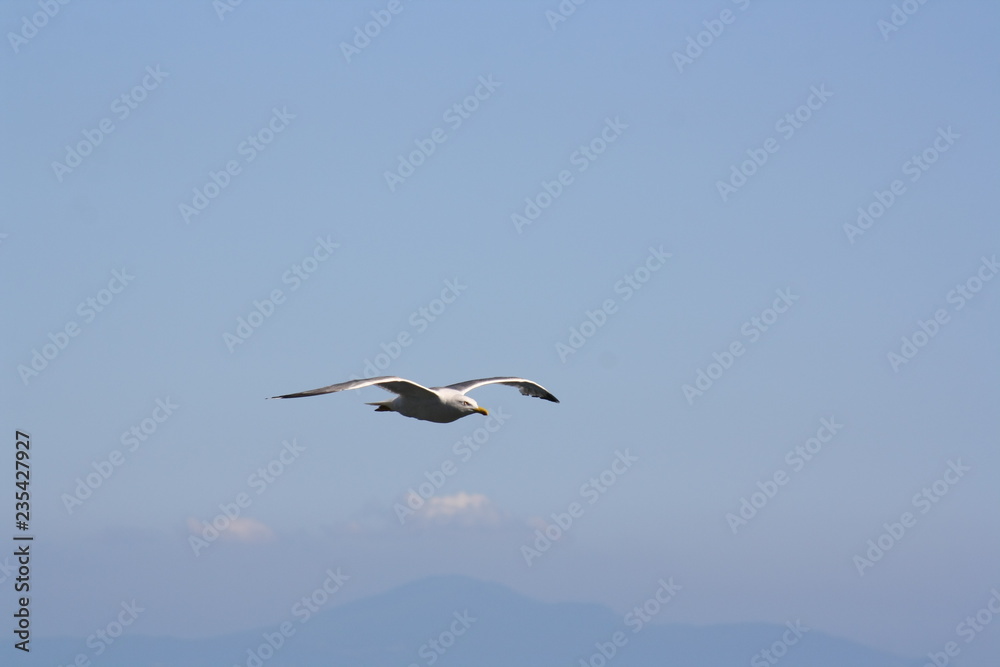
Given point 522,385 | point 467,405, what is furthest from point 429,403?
point 522,385

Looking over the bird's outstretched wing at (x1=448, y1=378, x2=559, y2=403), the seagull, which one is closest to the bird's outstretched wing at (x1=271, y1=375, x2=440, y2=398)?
the seagull

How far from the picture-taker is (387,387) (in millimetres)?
52688

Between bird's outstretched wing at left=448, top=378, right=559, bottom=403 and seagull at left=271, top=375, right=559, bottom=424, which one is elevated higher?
bird's outstretched wing at left=448, top=378, right=559, bottom=403

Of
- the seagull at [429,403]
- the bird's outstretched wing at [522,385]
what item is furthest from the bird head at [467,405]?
the bird's outstretched wing at [522,385]

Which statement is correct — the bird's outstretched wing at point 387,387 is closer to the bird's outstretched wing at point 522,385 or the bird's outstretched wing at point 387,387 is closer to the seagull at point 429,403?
the seagull at point 429,403

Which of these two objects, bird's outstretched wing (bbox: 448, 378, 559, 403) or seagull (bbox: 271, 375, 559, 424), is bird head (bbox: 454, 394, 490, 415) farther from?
bird's outstretched wing (bbox: 448, 378, 559, 403)

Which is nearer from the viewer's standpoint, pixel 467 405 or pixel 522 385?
pixel 467 405

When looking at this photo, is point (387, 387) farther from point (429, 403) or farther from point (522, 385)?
point (522, 385)

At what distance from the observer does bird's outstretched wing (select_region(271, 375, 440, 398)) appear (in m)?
50.1

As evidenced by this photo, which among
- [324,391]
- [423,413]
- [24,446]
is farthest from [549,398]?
[24,446]

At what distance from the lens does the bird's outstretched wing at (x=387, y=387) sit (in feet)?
164

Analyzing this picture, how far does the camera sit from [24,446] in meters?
57.2

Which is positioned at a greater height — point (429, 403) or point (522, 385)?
point (522, 385)

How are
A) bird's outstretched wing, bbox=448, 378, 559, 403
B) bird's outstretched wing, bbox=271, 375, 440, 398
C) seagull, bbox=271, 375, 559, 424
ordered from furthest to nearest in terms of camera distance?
bird's outstretched wing, bbox=448, 378, 559, 403 → seagull, bbox=271, 375, 559, 424 → bird's outstretched wing, bbox=271, 375, 440, 398
